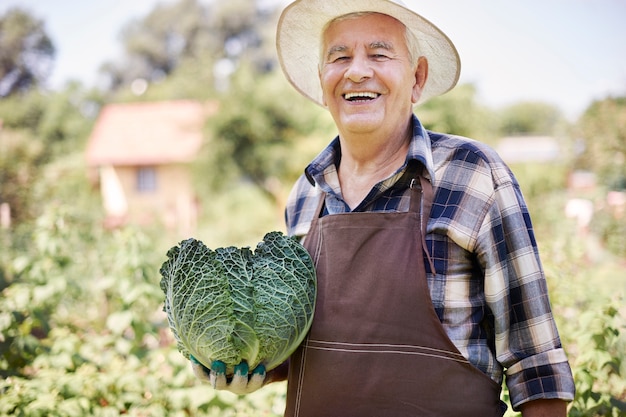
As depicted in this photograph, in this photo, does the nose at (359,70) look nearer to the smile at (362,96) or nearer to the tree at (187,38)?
the smile at (362,96)

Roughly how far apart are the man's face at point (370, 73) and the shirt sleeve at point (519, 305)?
52 centimetres

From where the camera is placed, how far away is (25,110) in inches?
1903

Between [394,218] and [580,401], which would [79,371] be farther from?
[580,401]

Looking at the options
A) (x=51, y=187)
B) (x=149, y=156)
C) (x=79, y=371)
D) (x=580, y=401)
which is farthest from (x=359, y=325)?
(x=149, y=156)

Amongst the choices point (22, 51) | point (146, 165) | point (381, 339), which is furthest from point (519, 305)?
point (22, 51)

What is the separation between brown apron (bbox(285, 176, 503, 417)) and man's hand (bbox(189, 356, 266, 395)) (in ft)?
0.62

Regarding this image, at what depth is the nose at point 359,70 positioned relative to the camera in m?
2.13

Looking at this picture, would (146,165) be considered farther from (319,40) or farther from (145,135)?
(319,40)

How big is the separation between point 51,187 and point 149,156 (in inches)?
604

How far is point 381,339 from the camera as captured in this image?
1950mm

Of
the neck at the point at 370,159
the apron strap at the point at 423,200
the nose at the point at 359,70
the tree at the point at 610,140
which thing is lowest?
the apron strap at the point at 423,200

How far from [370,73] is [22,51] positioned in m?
60.2

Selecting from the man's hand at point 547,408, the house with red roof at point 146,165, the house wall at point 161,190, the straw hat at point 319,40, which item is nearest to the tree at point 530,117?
the house with red roof at point 146,165

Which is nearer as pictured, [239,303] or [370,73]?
[239,303]
